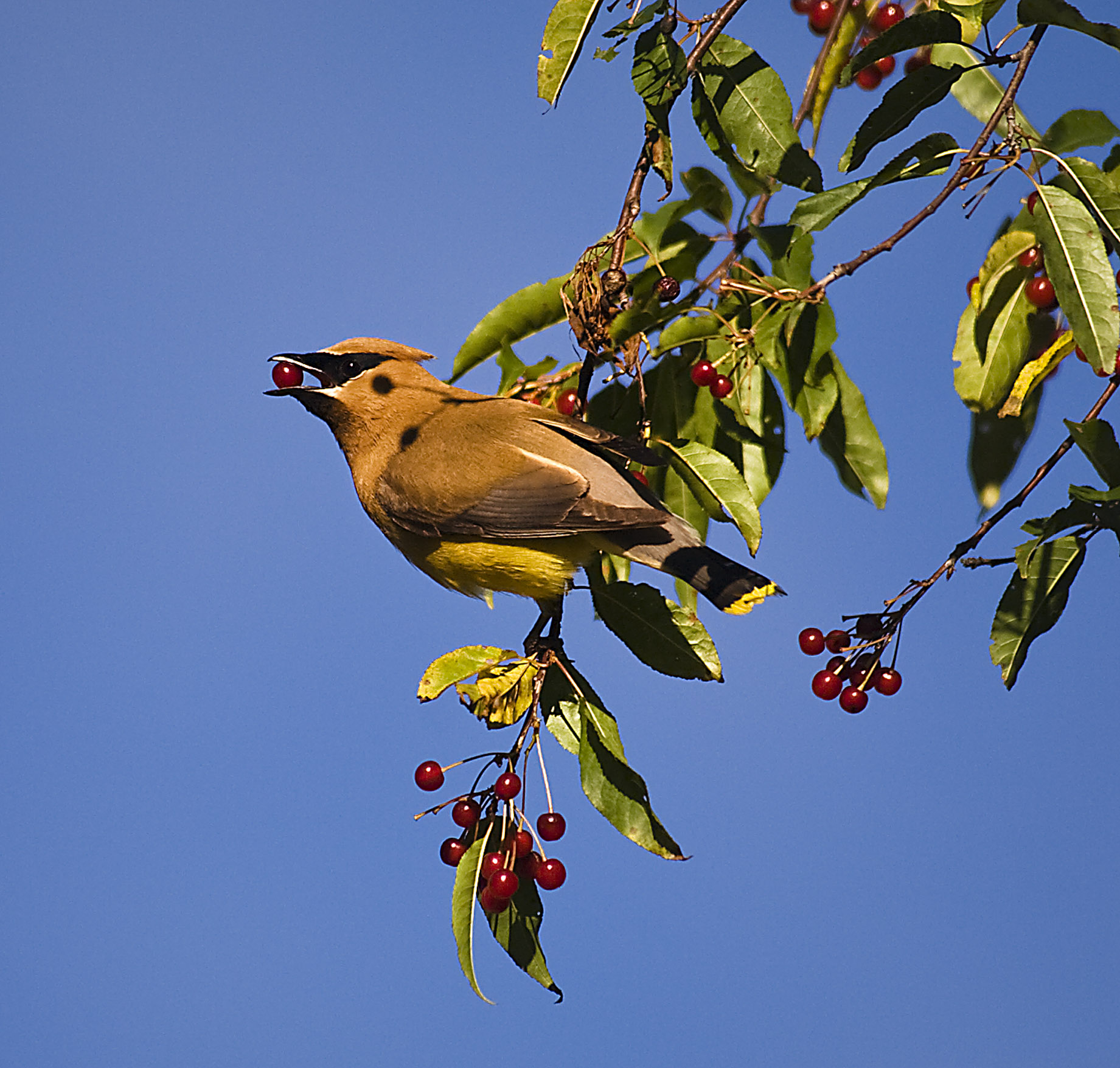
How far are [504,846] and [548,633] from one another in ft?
1.83

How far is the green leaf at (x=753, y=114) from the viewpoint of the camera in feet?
9.19

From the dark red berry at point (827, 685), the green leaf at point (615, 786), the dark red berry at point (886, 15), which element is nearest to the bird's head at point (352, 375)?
the green leaf at point (615, 786)

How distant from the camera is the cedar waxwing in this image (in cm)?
284

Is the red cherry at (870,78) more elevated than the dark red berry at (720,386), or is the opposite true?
the red cherry at (870,78)

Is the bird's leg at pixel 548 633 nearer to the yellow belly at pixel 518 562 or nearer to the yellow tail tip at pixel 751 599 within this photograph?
the yellow belly at pixel 518 562

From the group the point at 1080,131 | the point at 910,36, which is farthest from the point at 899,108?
the point at 1080,131

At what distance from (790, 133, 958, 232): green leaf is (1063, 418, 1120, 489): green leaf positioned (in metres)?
0.67

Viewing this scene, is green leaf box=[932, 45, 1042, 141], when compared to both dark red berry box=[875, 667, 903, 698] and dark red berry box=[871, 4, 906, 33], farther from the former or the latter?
dark red berry box=[875, 667, 903, 698]

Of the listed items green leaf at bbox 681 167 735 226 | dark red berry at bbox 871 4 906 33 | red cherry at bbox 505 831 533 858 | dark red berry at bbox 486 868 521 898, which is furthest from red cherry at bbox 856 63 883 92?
dark red berry at bbox 486 868 521 898

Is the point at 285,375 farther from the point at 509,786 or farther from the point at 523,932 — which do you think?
Result: the point at 523,932

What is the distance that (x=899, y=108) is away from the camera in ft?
9.00

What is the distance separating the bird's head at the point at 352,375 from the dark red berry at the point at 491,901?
1479 millimetres

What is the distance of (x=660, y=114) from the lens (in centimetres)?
273

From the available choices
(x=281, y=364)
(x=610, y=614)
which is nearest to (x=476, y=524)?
(x=610, y=614)
